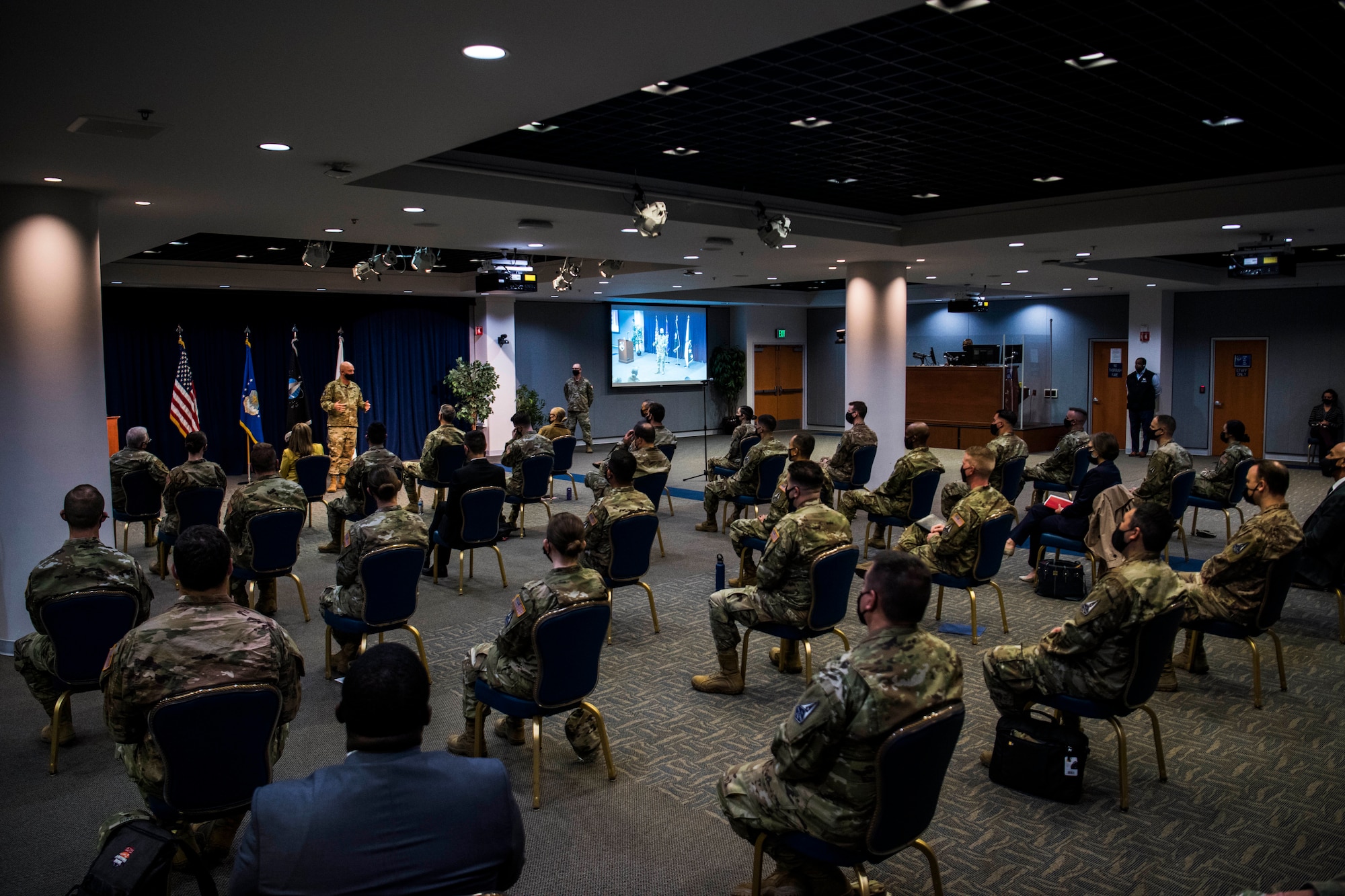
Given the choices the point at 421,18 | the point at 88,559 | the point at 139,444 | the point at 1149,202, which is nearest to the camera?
the point at 421,18

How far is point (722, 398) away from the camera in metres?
21.4

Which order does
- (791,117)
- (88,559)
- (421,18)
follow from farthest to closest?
(791,117) < (88,559) < (421,18)

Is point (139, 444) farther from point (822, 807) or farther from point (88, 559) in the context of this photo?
point (822, 807)

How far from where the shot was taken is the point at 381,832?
71.0 inches

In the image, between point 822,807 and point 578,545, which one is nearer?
point 822,807

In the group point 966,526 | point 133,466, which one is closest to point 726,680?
point 966,526

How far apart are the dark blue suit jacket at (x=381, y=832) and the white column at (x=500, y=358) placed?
15795 millimetres

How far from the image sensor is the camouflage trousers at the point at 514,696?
384 centimetres

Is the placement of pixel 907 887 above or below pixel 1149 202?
below

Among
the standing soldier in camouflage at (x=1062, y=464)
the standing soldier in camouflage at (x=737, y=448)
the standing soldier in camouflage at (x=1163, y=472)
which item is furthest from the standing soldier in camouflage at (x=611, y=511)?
the standing soldier in camouflage at (x=1062, y=464)

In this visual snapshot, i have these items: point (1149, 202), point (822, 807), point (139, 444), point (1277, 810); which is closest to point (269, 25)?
point (822, 807)

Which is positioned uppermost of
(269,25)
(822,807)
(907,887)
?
(269,25)

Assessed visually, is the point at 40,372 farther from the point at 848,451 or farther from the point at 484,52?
the point at 848,451

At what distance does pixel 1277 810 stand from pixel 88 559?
5.34m
